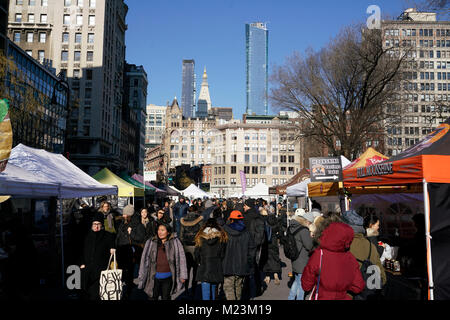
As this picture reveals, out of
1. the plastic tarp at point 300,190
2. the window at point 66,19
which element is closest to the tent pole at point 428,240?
the plastic tarp at point 300,190

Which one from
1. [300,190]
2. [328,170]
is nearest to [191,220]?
[328,170]

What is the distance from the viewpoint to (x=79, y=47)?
2552 inches

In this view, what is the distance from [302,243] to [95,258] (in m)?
3.85

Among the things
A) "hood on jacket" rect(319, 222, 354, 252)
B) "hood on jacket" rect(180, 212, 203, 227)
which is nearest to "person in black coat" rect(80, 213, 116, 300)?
"hood on jacket" rect(180, 212, 203, 227)

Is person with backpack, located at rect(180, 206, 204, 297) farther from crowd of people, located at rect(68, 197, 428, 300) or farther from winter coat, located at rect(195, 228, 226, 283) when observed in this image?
winter coat, located at rect(195, 228, 226, 283)

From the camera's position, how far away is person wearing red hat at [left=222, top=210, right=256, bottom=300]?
23.1ft

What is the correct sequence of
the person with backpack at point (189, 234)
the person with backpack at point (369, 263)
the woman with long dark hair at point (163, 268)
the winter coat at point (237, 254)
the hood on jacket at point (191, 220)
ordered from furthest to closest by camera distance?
the hood on jacket at point (191, 220) < the person with backpack at point (189, 234) < the winter coat at point (237, 254) < the woman with long dark hair at point (163, 268) < the person with backpack at point (369, 263)

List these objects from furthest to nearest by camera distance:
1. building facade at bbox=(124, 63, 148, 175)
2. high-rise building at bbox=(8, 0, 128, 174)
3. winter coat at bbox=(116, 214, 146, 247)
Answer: building facade at bbox=(124, 63, 148, 175), high-rise building at bbox=(8, 0, 128, 174), winter coat at bbox=(116, 214, 146, 247)

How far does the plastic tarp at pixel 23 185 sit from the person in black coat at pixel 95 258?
6.83 feet

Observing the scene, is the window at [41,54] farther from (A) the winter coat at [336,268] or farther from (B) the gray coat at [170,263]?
(A) the winter coat at [336,268]

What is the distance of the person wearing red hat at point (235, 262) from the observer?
23.1 feet

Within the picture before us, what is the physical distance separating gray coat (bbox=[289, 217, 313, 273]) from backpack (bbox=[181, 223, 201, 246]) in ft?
8.26

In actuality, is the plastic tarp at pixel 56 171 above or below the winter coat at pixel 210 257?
above

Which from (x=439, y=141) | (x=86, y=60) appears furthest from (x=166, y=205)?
(x=86, y=60)
